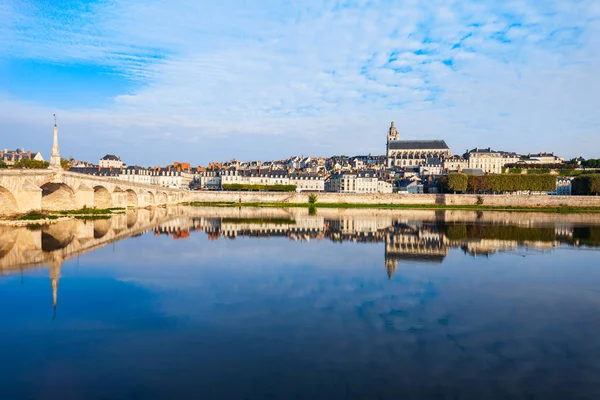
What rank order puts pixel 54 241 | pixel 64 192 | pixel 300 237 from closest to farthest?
pixel 54 241
pixel 300 237
pixel 64 192

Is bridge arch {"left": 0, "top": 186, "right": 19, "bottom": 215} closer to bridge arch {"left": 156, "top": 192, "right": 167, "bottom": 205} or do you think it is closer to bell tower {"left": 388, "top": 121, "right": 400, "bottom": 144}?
bridge arch {"left": 156, "top": 192, "right": 167, "bottom": 205}

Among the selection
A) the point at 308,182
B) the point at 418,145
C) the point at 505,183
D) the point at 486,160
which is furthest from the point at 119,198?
the point at 418,145

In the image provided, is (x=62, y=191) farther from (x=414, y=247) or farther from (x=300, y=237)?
(x=414, y=247)

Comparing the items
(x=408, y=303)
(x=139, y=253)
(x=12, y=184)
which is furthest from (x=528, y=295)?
(x=12, y=184)

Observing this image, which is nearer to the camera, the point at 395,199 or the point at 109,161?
the point at 395,199

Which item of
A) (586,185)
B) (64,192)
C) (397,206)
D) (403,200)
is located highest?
(586,185)

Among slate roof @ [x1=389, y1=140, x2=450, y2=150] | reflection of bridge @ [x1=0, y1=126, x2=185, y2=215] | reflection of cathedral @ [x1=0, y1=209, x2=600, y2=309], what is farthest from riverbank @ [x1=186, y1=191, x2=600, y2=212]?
slate roof @ [x1=389, y1=140, x2=450, y2=150]

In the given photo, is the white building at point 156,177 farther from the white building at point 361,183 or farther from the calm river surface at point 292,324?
the calm river surface at point 292,324

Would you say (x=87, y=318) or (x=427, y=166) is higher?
(x=427, y=166)

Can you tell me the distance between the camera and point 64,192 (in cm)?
3250

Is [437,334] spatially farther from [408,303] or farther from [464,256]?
[464,256]

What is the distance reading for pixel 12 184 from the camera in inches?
997

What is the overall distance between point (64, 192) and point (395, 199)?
41377 mm

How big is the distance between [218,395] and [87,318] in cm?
456
